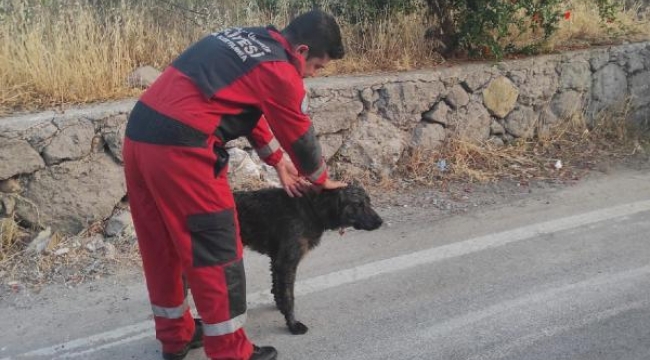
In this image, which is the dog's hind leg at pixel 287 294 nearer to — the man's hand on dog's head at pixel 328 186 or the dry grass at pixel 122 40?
the man's hand on dog's head at pixel 328 186

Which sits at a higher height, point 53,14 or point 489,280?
point 53,14

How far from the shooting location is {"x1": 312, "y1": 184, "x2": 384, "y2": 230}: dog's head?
395 cm

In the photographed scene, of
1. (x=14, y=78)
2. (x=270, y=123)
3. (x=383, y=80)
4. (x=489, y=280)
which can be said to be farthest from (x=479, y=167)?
(x=14, y=78)

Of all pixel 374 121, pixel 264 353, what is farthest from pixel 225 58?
pixel 374 121

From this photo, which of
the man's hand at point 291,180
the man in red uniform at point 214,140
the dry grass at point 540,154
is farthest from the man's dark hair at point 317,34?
the dry grass at point 540,154

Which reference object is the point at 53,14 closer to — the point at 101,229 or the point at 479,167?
the point at 101,229

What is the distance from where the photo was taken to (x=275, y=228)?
4.04 meters

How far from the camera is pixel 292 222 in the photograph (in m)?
3.97

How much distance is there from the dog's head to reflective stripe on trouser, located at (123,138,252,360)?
2.54 ft

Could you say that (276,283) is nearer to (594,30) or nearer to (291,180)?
(291,180)

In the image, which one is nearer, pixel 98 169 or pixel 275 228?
pixel 275 228

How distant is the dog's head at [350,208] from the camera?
155 inches

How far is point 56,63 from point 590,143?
560cm

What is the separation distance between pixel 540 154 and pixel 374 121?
1909mm
